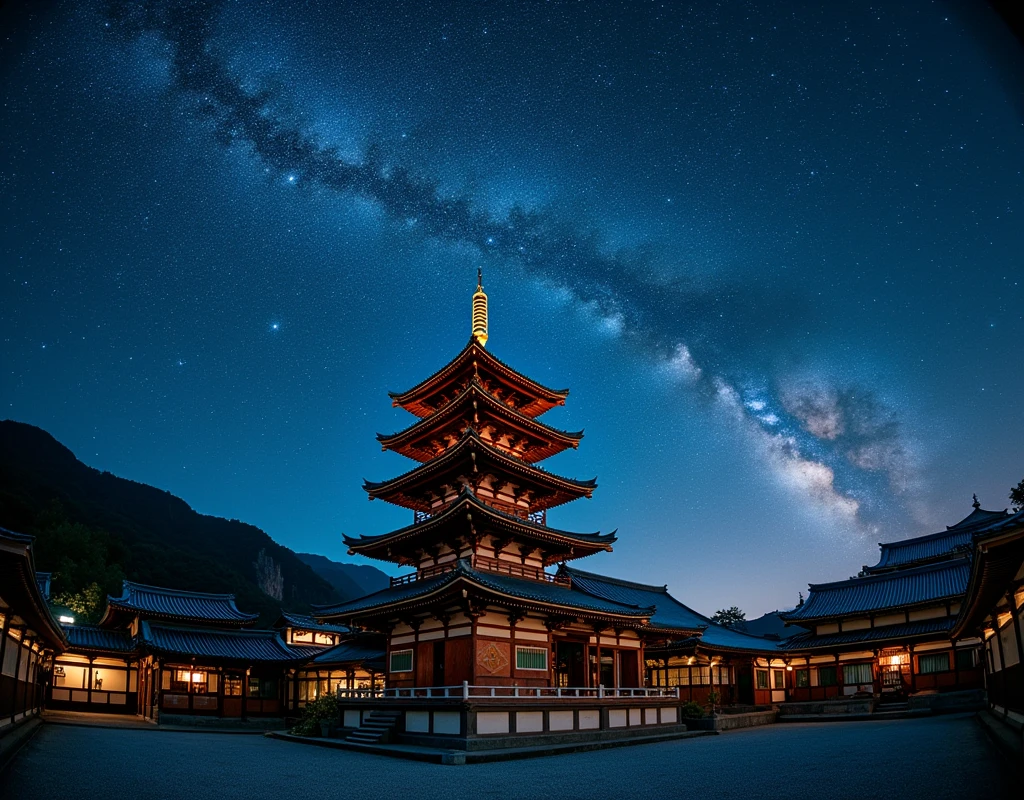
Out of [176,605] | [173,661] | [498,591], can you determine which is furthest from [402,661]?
[176,605]

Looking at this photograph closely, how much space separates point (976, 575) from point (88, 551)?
87975 millimetres

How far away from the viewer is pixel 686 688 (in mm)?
41469

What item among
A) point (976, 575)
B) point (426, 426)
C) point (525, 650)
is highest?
point (426, 426)

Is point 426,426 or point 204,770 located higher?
point 426,426

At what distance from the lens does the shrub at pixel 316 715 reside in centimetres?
3047

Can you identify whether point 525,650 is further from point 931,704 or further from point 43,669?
point 43,669

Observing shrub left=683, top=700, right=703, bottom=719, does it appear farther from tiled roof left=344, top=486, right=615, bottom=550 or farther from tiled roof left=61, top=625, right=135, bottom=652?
tiled roof left=61, top=625, right=135, bottom=652

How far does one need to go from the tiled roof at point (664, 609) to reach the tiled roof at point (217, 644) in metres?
20.5

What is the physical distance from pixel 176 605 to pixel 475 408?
29.5 meters

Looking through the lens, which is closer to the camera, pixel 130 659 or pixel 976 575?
pixel 976 575

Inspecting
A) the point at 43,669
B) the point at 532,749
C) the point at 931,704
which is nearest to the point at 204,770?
the point at 532,749

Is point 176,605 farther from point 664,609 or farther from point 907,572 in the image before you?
point 907,572

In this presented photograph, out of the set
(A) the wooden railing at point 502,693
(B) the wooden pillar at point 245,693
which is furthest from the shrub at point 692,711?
(B) the wooden pillar at point 245,693

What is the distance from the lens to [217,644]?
43.8 m
